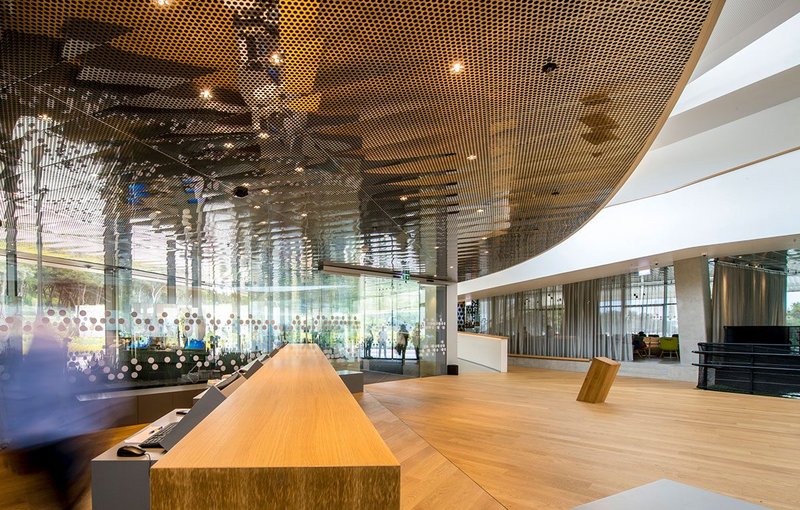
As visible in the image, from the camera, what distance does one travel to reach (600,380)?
376 inches

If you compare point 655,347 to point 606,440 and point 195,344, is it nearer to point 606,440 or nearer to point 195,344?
point 606,440

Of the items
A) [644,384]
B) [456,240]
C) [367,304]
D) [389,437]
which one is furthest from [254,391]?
[644,384]

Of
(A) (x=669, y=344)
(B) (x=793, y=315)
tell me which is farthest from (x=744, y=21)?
(A) (x=669, y=344)

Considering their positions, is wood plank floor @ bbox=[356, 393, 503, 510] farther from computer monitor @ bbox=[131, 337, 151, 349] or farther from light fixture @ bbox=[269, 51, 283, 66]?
computer monitor @ bbox=[131, 337, 151, 349]

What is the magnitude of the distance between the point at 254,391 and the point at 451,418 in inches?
254

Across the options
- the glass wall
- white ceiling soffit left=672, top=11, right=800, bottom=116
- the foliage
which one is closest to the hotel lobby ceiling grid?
the glass wall

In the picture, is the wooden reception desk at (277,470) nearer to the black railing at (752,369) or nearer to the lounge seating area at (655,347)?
the black railing at (752,369)

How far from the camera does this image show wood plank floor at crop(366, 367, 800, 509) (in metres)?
4.59

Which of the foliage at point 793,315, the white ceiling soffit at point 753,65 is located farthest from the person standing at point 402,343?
the foliage at point 793,315

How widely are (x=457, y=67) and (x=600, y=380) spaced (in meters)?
8.31

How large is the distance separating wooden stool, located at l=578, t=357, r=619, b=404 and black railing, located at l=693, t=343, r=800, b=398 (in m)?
4.05

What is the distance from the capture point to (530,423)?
24.6 ft

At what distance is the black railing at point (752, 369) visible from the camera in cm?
1054

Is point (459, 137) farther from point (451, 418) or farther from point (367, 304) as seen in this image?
point (367, 304)
